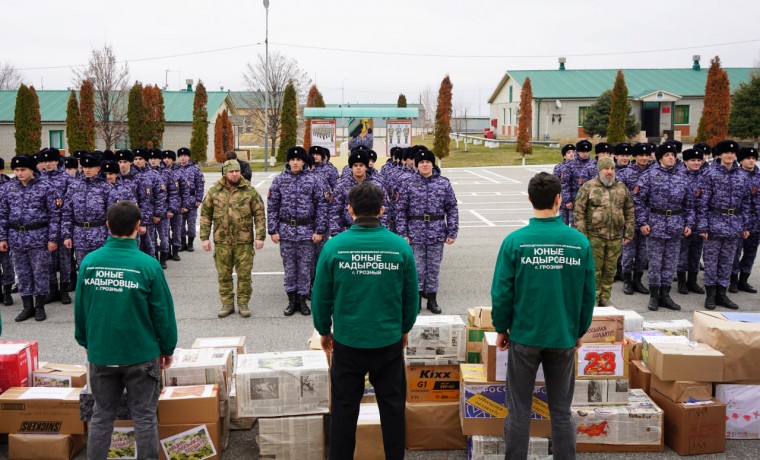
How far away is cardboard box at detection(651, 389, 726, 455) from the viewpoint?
16.4 feet

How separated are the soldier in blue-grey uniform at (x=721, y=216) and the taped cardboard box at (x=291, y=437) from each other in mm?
6523

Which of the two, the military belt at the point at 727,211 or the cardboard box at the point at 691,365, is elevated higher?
the military belt at the point at 727,211

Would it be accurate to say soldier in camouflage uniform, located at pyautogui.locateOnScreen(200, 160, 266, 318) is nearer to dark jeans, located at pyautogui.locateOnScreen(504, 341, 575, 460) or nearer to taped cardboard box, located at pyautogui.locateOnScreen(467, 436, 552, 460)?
taped cardboard box, located at pyautogui.locateOnScreen(467, 436, 552, 460)

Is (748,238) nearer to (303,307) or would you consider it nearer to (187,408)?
(303,307)

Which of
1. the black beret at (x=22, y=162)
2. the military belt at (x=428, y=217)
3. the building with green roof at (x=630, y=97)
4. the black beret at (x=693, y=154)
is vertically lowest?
the military belt at (x=428, y=217)

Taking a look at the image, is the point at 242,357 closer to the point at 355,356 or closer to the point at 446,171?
the point at 355,356

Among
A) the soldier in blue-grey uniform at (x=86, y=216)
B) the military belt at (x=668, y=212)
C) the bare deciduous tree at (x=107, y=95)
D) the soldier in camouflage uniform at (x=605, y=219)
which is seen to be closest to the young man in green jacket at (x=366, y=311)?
the soldier in camouflage uniform at (x=605, y=219)

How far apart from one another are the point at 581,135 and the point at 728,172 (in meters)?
43.9

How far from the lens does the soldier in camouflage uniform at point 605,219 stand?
8.79 m

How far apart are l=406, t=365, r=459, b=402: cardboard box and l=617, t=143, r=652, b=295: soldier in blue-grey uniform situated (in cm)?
583

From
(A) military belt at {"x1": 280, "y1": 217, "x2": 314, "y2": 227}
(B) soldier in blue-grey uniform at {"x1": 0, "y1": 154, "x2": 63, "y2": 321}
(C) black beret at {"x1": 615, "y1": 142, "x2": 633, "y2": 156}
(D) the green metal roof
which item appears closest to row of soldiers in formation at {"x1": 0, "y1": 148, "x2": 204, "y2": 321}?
(B) soldier in blue-grey uniform at {"x1": 0, "y1": 154, "x2": 63, "y2": 321}

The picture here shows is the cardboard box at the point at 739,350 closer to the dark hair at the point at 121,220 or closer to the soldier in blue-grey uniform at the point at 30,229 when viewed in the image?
the dark hair at the point at 121,220

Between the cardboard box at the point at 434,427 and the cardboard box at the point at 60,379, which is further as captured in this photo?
the cardboard box at the point at 60,379

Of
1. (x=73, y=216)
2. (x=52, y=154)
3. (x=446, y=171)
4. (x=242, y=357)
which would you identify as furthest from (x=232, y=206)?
(x=446, y=171)
